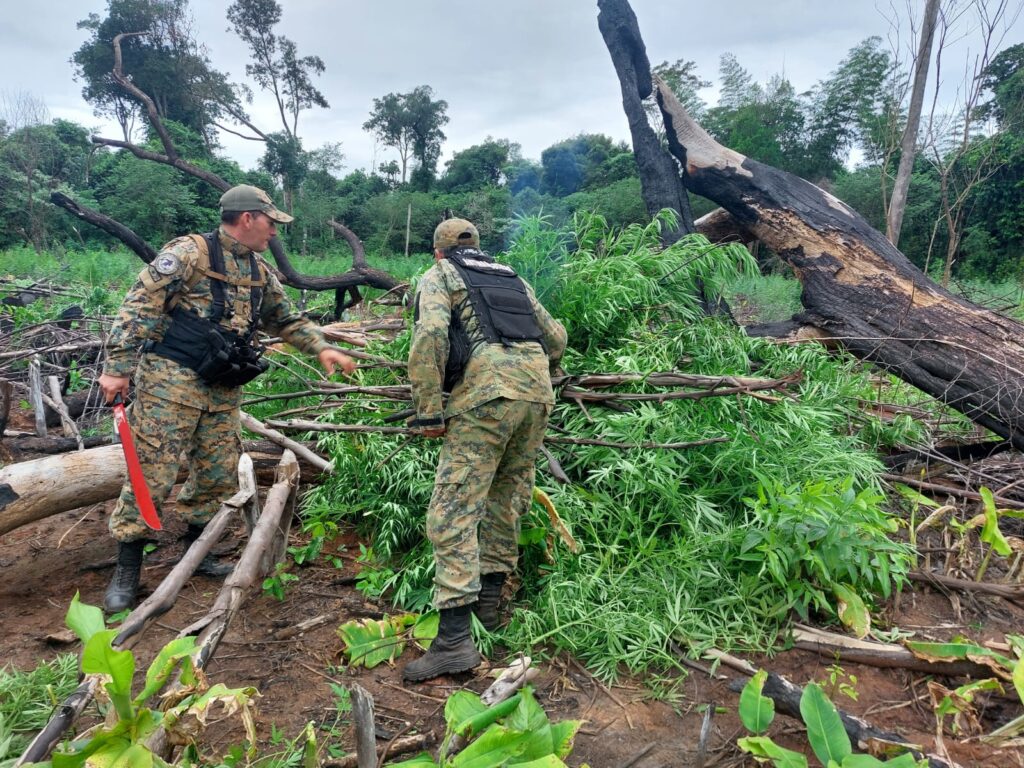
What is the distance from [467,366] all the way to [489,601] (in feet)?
3.57

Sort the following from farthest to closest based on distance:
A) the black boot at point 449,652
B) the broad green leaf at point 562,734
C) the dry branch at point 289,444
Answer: the dry branch at point 289,444, the black boot at point 449,652, the broad green leaf at point 562,734

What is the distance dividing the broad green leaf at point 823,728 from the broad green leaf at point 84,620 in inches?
78.3

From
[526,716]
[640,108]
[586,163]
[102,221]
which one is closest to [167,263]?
[526,716]

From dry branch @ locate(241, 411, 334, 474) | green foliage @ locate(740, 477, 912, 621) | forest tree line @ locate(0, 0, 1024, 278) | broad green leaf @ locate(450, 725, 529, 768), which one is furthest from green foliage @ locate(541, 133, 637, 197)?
broad green leaf @ locate(450, 725, 529, 768)

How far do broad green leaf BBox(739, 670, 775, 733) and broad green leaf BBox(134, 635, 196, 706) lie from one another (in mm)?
1669

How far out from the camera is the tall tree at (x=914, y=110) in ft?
31.3

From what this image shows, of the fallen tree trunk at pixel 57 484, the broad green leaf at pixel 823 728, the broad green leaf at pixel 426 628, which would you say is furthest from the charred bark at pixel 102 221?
the broad green leaf at pixel 823 728

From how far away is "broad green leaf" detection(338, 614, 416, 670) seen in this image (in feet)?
8.23

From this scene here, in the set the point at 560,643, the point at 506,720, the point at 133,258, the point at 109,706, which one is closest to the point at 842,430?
the point at 560,643

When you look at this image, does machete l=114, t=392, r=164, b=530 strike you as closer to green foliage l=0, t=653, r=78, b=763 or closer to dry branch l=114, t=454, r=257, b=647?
dry branch l=114, t=454, r=257, b=647

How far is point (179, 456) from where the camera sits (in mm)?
3023

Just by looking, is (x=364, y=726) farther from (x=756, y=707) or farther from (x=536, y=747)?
(x=756, y=707)

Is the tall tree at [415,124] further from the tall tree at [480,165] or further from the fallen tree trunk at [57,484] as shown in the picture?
the fallen tree trunk at [57,484]

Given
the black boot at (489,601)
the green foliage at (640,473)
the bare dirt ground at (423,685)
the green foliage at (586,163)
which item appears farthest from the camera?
the green foliage at (586,163)
